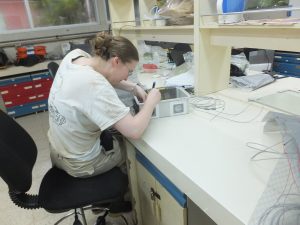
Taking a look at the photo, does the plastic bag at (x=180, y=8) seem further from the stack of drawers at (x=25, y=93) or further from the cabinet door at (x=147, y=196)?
the stack of drawers at (x=25, y=93)

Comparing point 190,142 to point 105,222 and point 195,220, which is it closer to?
point 195,220

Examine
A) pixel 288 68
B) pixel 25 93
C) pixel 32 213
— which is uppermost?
pixel 288 68

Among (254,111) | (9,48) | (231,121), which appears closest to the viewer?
(231,121)

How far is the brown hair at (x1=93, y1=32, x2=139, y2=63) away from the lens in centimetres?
106

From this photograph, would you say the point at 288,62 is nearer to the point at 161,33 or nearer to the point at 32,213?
the point at 161,33

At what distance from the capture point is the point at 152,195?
1077 millimetres

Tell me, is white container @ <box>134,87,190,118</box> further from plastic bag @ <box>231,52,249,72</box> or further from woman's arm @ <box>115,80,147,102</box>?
plastic bag @ <box>231,52,249,72</box>

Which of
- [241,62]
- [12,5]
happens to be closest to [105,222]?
[241,62]

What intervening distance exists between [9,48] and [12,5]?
0.69m

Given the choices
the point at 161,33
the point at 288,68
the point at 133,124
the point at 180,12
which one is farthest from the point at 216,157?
the point at 288,68

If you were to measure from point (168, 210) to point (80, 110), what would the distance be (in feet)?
1.77

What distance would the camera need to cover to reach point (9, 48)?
12.2 ft

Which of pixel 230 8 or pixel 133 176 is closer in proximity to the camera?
pixel 230 8

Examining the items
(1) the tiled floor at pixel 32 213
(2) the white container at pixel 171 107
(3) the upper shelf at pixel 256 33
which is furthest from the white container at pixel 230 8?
(1) the tiled floor at pixel 32 213
